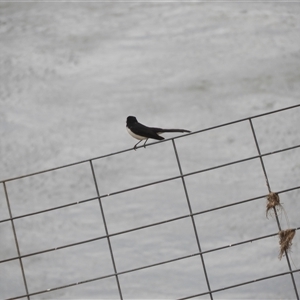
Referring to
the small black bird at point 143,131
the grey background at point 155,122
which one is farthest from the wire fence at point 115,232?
the small black bird at point 143,131

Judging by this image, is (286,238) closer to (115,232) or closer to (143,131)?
(143,131)

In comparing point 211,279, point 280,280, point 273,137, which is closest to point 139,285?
point 211,279

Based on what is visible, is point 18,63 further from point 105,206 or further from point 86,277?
point 86,277

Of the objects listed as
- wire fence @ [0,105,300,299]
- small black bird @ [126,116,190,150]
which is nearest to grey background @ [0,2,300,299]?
wire fence @ [0,105,300,299]

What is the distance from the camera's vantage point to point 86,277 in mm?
3854

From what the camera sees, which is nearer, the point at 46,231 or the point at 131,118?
the point at 131,118

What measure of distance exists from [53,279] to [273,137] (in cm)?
150

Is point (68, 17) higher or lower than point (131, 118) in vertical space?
higher

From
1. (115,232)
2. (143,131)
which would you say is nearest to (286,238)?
(143,131)

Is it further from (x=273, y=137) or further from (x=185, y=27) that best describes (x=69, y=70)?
(x=273, y=137)

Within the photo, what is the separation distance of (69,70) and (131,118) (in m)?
1.47

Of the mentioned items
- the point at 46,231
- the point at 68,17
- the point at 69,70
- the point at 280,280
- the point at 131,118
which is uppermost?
the point at 68,17

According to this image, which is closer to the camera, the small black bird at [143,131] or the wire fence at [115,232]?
the small black bird at [143,131]

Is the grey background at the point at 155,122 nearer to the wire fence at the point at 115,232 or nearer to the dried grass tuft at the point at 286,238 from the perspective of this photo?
the wire fence at the point at 115,232
